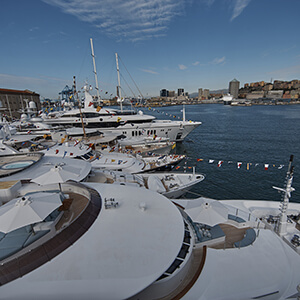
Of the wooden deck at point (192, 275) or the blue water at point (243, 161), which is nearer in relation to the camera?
the wooden deck at point (192, 275)

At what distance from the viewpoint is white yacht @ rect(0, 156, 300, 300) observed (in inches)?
193

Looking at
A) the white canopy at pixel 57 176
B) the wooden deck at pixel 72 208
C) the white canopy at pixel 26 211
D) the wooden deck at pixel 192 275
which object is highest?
the white canopy at pixel 26 211

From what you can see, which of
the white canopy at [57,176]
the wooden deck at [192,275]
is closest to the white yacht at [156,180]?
the white canopy at [57,176]

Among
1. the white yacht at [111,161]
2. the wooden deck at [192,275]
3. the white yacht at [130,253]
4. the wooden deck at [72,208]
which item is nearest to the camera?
the white yacht at [130,253]

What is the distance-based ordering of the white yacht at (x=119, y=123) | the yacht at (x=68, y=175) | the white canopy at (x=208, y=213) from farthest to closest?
1. the white yacht at (x=119, y=123)
2. the yacht at (x=68, y=175)
3. the white canopy at (x=208, y=213)

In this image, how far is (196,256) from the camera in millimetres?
7344

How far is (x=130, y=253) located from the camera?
18.3 feet

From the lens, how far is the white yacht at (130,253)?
16.1 ft

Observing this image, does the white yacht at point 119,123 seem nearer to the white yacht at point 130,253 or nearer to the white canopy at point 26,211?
the white yacht at point 130,253

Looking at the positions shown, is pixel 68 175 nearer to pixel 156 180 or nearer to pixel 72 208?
pixel 72 208

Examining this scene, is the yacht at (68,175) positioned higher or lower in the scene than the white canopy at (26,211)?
lower

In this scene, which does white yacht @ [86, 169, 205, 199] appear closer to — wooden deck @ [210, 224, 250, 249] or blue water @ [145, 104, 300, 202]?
blue water @ [145, 104, 300, 202]

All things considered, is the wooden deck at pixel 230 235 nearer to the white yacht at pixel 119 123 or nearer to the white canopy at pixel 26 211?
the white canopy at pixel 26 211

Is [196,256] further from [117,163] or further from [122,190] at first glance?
[117,163]
